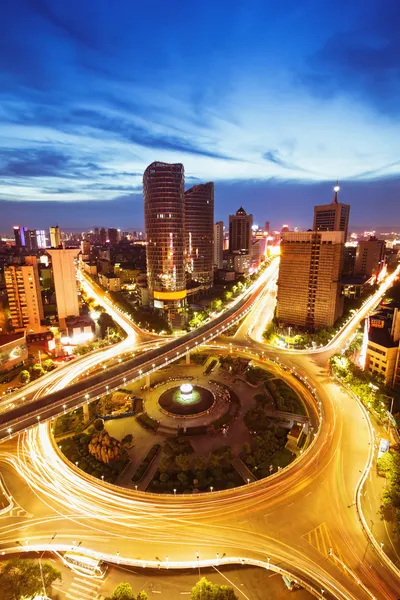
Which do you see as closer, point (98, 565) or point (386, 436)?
point (98, 565)

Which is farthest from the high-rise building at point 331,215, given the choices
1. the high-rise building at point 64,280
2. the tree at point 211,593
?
the tree at point 211,593

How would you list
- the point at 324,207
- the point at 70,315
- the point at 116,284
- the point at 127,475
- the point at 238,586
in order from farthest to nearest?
the point at 324,207
the point at 116,284
the point at 70,315
the point at 127,475
the point at 238,586

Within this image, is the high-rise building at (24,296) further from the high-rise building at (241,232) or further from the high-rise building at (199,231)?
the high-rise building at (241,232)

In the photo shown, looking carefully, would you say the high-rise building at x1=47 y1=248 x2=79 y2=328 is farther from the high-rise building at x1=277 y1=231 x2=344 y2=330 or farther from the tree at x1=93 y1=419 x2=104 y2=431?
the high-rise building at x1=277 y1=231 x2=344 y2=330

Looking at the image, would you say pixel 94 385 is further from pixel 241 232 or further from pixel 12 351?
pixel 241 232

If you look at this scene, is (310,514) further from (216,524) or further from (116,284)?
(116,284)

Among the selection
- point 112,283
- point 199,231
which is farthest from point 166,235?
point 112,283

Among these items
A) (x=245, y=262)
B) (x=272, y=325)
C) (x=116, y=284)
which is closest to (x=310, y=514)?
(x=272, y=325)
